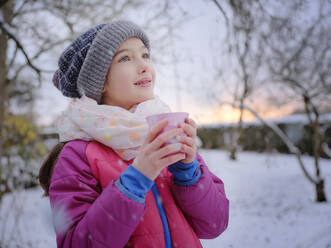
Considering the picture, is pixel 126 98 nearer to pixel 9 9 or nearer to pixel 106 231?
pixel 106 231

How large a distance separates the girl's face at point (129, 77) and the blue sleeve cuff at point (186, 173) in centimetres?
38

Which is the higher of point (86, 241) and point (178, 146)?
point (178, 146)

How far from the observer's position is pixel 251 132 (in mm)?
12438

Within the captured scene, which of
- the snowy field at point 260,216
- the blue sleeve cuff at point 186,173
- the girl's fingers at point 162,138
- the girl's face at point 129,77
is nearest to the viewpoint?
the girl's fingers at point 162,138

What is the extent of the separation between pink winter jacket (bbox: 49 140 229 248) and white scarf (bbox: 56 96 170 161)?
78mm

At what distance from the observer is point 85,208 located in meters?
0.83

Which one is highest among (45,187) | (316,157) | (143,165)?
(143,165)

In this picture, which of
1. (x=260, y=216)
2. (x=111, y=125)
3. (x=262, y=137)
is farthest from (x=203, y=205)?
(x=262, y=137)

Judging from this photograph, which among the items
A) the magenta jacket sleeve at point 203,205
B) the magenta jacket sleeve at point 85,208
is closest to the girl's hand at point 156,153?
the magenta jacket sleeve at point 85,208

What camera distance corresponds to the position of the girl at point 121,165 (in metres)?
0.76

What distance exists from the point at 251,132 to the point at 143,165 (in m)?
12.6

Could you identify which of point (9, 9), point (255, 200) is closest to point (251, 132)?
point (255, 200)

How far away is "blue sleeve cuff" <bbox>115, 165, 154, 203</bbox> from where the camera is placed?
0.75 meters

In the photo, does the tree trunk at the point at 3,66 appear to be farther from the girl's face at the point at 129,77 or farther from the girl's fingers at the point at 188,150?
the girl's fingers at the point at 188,150
